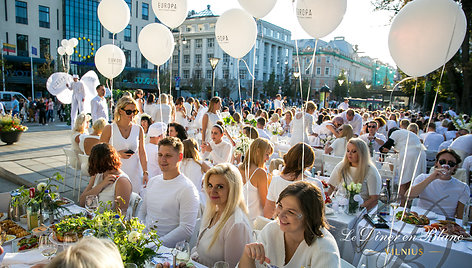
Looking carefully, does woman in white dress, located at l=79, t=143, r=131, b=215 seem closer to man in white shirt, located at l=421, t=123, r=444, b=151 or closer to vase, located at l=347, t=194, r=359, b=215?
vase, located at l=347, t=194, r=359, b=215

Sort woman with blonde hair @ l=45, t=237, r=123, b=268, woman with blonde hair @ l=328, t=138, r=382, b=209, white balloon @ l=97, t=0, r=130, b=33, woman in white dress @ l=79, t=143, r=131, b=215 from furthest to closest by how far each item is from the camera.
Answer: white balloon @ l=97, t=0, r=130, b=33 → woman with blonde hair @ l=328, t=138, r=382, b=209 → woman in white dress @ l=79, t=143, r=131, b=215 → woman with blonde hair @ l=45, t=237, r=123, b=268

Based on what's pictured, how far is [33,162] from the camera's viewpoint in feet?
26.3

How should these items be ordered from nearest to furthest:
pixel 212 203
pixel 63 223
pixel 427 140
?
1. pixel 63 223
2. pixel 212 203
3. pixel 427 140

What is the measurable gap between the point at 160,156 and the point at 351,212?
7.98 ft

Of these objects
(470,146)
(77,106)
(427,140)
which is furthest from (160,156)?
(77,106)

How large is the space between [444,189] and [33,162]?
913 cm

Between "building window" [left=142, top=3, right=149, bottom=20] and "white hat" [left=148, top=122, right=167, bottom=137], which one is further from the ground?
"building window" [left=142, top=3, right=149, bottom=20]

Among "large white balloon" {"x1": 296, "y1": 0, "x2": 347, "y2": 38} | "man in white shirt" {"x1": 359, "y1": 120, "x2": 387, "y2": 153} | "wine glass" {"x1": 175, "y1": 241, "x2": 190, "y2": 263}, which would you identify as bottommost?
"wine glass" {"x1": 175, "y1": 241, "x2": 190, "y2": 263}

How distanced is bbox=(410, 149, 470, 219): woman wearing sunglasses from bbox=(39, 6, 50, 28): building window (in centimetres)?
4432

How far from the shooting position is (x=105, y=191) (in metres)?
3.30

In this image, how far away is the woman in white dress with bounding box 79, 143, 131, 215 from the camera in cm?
327

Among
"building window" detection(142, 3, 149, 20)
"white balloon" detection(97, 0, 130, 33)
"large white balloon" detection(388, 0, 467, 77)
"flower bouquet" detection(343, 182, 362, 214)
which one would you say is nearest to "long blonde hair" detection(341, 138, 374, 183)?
"flower bouquet" detection(343, 182, 362, 214)

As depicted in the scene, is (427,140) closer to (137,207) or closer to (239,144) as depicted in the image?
(239,144)

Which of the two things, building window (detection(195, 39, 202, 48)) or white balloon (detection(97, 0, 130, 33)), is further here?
building window (detection(195, 39, 202, 48))
